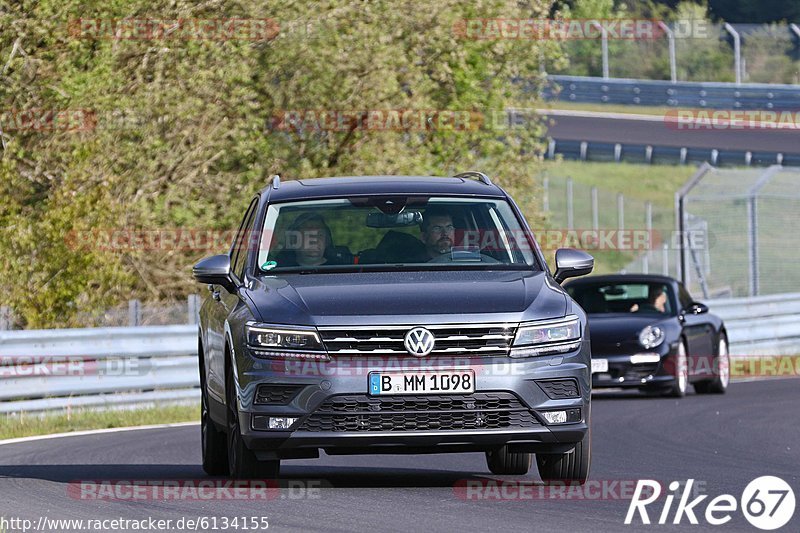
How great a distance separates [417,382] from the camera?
9.27 meters

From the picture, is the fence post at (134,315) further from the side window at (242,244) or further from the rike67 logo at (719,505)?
the rike67 logo at (719,505)

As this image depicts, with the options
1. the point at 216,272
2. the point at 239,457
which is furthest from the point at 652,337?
the point at 239,457

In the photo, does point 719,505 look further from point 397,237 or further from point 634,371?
point 634,371

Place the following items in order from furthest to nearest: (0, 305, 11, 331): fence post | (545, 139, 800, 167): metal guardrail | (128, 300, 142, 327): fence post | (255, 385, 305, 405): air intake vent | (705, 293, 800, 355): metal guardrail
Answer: (545, 139, 800, 167): metal guardrail → (705, 293, 800, 355): metal guardrail → (128, 300, 142, 327): fence post → (0, 305, 11, 331): fence post → (255, 385, 305, 405): air intake vent

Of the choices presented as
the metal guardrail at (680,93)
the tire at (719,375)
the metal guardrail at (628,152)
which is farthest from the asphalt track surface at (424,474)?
the metal guardrail at (628,152)

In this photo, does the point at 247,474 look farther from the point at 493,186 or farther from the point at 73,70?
the point at 73,70

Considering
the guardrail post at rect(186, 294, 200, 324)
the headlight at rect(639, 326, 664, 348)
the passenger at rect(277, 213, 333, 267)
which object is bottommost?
the headlight at rect(639, 326, 664, 348)

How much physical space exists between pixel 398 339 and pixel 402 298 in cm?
27

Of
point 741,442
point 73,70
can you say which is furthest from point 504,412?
point 73,70

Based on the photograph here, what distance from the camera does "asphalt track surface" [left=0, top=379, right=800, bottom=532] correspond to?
874 cm

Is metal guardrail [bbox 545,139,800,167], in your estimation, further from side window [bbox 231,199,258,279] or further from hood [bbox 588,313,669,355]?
side window [bbox 231,199,258,279]

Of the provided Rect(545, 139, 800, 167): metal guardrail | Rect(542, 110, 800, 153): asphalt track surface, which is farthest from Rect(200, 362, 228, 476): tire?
Rect(542, 110, 800, 153): asphalt track surface

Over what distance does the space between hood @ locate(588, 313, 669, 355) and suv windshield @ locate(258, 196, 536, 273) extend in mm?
8956

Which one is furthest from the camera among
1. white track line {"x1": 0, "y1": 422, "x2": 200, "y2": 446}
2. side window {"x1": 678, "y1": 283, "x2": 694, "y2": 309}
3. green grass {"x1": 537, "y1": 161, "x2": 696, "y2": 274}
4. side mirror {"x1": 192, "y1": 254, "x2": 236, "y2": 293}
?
green grass {"x1": 537, "y1": 161, "x2": 696, "y2": 274}
